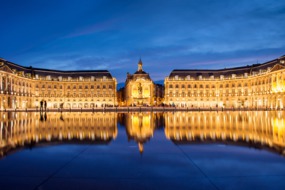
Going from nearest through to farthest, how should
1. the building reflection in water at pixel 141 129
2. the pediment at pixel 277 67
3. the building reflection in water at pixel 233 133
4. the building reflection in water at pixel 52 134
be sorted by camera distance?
the building reflection in water at pixel 233 133 → the building reflection in water at pixel 52 134 → the building reflection in water at pixel 141 129 → the pediment at pixel 277 67

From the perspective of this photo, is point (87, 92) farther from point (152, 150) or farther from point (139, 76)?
point (152, 150)

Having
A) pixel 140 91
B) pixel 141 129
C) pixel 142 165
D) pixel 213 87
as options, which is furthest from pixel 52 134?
pixel 213 87

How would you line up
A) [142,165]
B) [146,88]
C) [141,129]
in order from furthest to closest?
[146,88] → [141,129] → [142,165]

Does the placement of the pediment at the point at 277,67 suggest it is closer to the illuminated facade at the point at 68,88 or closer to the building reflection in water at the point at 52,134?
the illuminated facade at the point at 68,88

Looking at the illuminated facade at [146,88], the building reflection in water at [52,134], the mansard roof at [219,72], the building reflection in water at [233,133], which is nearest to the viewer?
the building reflection in water at [233,133]

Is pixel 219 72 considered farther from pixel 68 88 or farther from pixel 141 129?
pixel 141 129

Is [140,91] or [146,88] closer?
[140,91]

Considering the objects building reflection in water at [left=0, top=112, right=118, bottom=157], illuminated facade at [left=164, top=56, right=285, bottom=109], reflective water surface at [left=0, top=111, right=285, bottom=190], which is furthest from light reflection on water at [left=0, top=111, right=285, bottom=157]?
illuminated facade at [left=164, top=56, right=285, bottom=109]

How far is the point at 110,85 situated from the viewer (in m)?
130

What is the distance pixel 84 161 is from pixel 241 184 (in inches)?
170

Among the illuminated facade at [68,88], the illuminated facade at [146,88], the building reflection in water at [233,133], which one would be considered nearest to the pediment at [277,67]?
the illuminated facade at [146,88]

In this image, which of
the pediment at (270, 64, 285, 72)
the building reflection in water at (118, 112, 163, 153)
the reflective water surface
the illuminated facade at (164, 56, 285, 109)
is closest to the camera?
the reflective water surface

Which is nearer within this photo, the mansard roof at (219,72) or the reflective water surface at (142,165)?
the reflective water surface at (142,165)

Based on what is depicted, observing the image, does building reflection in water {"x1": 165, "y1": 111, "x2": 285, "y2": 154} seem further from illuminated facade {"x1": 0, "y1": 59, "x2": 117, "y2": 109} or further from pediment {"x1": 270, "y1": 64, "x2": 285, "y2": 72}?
illuminated facade {"x1": 0, "y1": 59, "x2": 117, "y2": 109}
